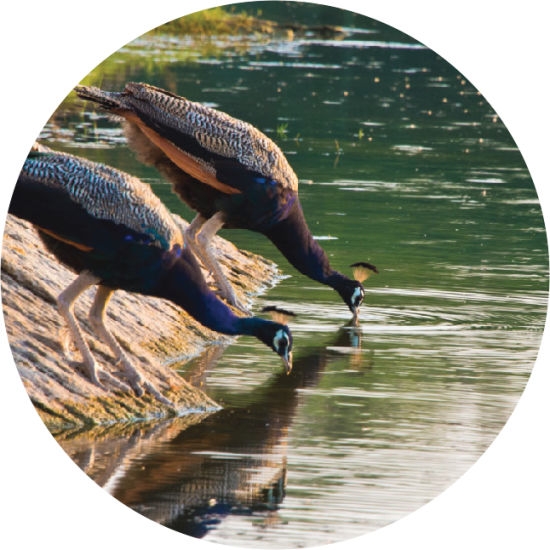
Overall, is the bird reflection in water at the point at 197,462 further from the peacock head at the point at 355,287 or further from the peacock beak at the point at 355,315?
the peacock head at the point at 355,287

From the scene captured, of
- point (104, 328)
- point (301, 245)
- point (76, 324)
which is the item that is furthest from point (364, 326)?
point (76, 324)

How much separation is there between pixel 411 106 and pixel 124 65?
Answer: 3.21m

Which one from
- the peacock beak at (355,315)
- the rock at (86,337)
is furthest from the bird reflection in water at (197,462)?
the peacock beak at (355,315)

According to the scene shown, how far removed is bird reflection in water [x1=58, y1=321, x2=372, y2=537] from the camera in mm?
5664

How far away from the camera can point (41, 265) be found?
737 centimetres

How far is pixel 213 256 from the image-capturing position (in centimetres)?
887

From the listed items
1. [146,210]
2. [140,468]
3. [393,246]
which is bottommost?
[140,468]

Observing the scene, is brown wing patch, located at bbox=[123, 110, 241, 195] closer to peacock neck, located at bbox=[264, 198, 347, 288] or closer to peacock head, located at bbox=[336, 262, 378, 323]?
peacock neck, located at bbox=[264, 198, 347, 288]

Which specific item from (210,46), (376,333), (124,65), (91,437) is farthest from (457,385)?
(210,46)

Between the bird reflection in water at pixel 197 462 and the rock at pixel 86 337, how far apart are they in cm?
15

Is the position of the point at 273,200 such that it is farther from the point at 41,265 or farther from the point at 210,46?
the point at 210,46

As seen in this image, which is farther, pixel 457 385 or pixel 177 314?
pixel 177 314

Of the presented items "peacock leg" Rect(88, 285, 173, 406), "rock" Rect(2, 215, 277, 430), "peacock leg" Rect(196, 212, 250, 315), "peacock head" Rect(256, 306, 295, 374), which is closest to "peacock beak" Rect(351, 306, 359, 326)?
"peacock leg" Rect(196, 212, 250, 315)

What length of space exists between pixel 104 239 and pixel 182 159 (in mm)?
1863
